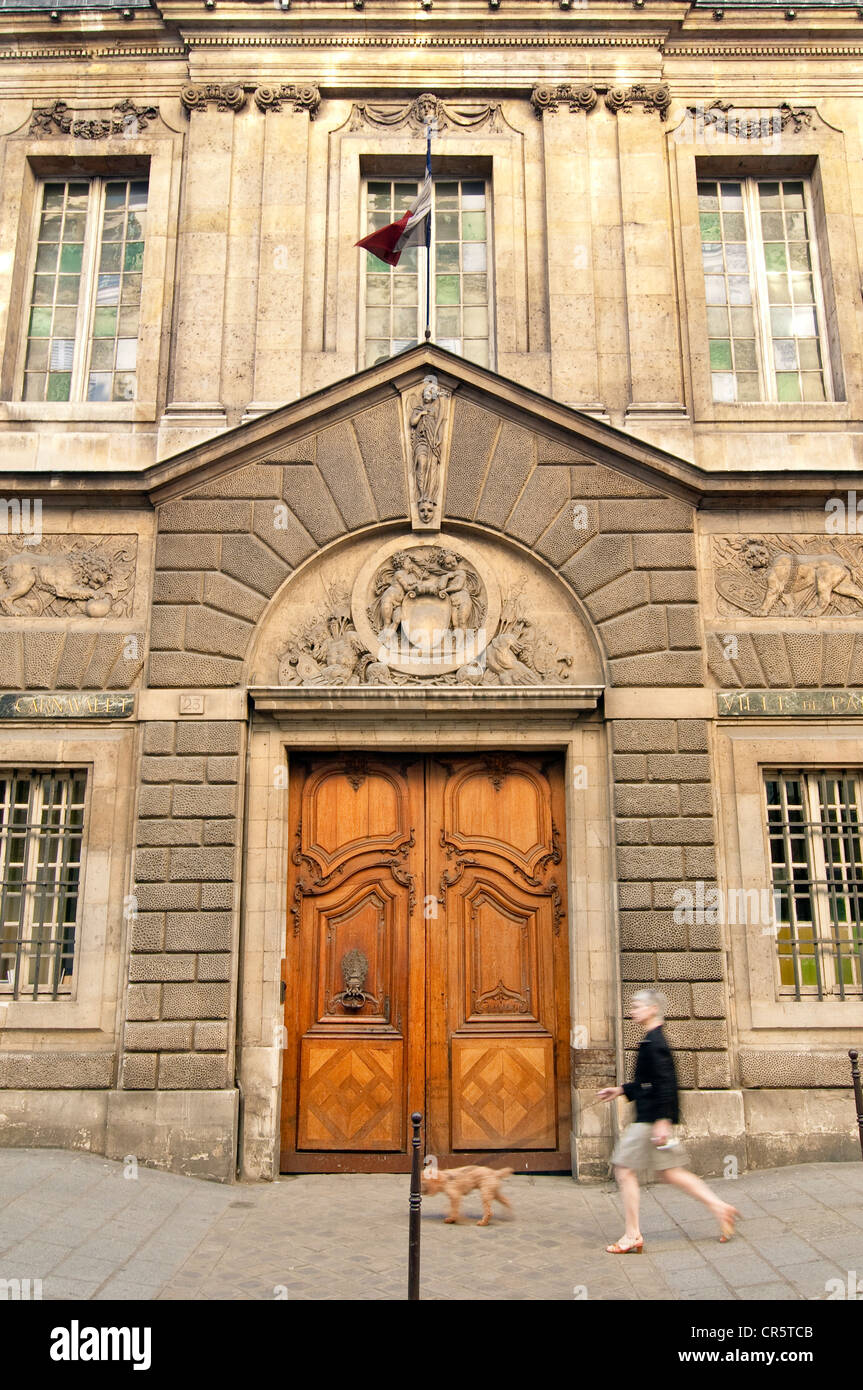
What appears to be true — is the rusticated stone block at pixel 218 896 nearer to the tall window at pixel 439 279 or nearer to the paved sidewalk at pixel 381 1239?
the paved sidewalk at pixel 381 1239

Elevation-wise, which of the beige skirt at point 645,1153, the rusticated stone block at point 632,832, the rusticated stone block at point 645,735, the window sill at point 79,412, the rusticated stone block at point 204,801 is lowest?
the beige skirt at point 645,1153

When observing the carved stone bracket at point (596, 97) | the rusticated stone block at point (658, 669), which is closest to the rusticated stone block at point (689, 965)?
the rusticated stone block at point (658, 669)

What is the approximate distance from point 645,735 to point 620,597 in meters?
1.36

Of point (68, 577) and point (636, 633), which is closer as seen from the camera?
point (636, 633)

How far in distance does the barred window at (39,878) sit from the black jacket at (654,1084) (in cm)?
532

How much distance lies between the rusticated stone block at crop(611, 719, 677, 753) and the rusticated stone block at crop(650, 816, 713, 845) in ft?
2.19

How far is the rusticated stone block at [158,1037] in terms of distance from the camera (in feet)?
29.2

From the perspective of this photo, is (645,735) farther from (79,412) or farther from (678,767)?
(79,412)

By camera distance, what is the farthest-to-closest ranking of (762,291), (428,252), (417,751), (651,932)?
(762,291)
(428,252)
(417,751)
(651,932)

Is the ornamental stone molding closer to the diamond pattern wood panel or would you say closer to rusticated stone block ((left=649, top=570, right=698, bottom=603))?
rusticated stone block ((left=649, top=570, right=698, bottom=603))

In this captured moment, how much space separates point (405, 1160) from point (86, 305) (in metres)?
9.40

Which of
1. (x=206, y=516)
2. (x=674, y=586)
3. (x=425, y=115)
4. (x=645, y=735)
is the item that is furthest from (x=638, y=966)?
(x=425, y=115)

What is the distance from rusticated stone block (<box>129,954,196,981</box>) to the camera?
356 inches

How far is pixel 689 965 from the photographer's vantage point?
29.8ft
